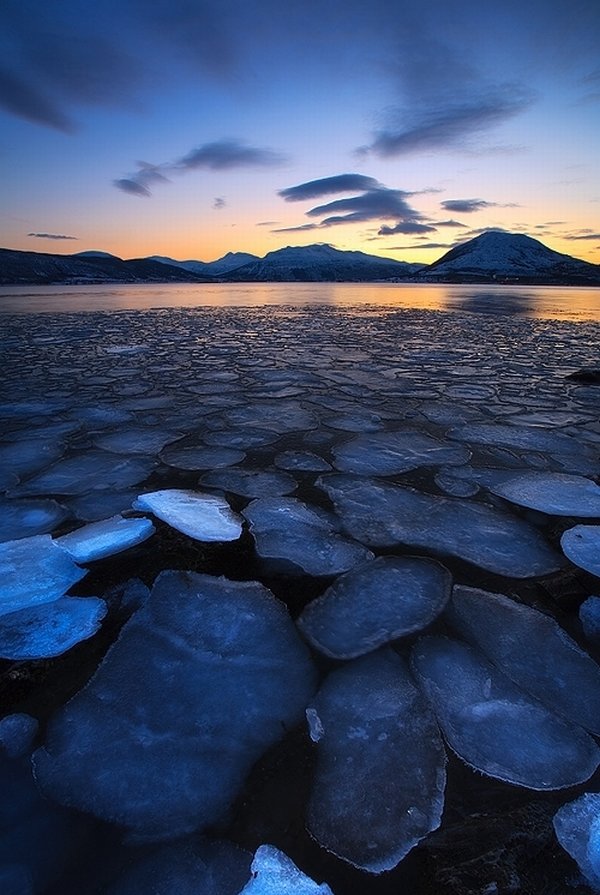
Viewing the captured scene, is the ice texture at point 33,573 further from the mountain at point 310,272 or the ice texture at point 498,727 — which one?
the mountain at point 310,272

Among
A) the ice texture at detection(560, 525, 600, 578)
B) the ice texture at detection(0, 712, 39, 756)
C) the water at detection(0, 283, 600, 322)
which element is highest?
the water at detection(0, 283, 600, 322)

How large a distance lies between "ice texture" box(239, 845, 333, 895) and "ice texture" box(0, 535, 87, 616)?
3.79 ft

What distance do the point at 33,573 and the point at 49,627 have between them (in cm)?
33

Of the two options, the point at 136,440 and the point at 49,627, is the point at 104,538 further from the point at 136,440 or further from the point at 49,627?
the point at 136,440

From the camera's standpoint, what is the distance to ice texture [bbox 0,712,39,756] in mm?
1119

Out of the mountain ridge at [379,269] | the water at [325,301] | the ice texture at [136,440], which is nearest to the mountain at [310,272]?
the mountain ridge at [379,269]

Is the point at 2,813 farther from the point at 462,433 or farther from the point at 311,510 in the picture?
the point at 462,433

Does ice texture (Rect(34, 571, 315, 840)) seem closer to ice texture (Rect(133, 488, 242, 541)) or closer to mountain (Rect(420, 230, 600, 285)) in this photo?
ice texture (Rect(133, 488, 242, 541))

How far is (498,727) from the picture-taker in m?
1.21

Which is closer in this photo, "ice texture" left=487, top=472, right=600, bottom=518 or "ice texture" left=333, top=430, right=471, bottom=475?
"ice texture" left=487, top=472, right=600, bottom=518

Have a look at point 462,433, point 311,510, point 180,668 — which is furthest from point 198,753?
point 462,433

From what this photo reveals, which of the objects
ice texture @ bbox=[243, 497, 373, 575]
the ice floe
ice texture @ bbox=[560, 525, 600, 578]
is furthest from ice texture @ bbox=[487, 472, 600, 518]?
the ice floe

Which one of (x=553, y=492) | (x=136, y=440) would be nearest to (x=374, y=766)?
(x=553, y=492)

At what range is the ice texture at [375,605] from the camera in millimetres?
1492
